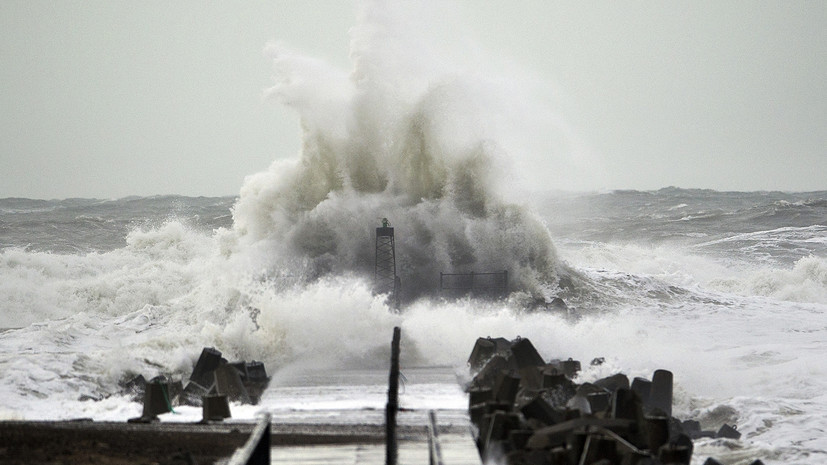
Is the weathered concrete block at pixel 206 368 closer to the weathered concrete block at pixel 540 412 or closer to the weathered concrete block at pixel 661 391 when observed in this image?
the weathered concrete block at pixel 540 412

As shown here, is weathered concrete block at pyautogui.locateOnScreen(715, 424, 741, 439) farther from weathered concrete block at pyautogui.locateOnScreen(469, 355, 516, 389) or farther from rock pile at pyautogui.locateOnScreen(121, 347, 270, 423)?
rock pile at pyautogui.locateOnScreen(121, 347, 270, 423)

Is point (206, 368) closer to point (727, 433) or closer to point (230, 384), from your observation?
point (230, 384)

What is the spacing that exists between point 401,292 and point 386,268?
1012 mm

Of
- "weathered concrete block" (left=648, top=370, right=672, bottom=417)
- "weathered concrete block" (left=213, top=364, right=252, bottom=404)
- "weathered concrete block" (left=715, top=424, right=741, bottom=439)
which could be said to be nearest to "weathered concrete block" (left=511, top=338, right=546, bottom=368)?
"weathered concrete block" (left=648, top=370, right=672, bottom=417)

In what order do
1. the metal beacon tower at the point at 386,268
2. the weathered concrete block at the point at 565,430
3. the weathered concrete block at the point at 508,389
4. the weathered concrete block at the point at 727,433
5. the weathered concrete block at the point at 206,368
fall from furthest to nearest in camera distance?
the metal beacon tower at the point at 386,268 < the weathered concrete block at the point at 206,368 < the weathered concrete block at the point at 727,433 < the weathered concrete block at the point at 508,389 < the weathered concrete block at the point at 565,430

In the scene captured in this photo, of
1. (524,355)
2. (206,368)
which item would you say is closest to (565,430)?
(524,355)

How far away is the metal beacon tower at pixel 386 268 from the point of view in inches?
759

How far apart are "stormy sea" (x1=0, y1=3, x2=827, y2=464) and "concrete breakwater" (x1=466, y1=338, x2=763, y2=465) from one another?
0.81 meters

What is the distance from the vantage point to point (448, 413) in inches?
352

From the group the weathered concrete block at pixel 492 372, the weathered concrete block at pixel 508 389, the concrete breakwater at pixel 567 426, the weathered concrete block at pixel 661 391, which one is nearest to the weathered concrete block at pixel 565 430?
the concrete breakwater at pixel 567 426

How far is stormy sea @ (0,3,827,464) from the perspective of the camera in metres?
12.9

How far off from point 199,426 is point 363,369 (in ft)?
16.6

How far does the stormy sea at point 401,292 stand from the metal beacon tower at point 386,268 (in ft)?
1.02

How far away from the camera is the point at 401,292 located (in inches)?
807
